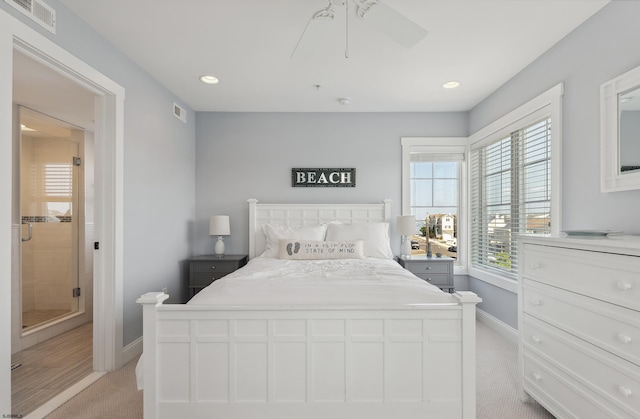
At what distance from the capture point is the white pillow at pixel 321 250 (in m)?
3.32

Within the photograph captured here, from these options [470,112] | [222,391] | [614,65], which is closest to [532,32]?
[614,65]

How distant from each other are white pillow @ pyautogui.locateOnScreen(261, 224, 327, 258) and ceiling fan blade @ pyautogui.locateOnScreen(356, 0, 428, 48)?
2.29 m

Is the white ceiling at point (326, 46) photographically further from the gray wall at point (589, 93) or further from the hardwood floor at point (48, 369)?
the hardwood floor at point (48, 369)

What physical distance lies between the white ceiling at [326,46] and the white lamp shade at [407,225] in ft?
4.51

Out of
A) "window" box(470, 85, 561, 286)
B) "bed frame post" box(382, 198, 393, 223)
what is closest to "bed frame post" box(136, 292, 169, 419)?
"window" box(470, 85, 561, 286)

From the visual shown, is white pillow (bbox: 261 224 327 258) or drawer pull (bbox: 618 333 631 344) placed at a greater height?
white pillow (bbox: 261 224 327 258)

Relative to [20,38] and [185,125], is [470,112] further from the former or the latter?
[20,38]

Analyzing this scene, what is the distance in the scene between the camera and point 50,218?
3.85 metres

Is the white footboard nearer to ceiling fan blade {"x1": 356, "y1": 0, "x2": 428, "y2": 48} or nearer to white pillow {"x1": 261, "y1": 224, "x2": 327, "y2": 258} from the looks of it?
ceiling fan blade {"x1": 356, "y1": 0, "x2": 428, "y2": 48}

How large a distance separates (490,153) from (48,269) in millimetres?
5329

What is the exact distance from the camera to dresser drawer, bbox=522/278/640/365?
4.68 ft

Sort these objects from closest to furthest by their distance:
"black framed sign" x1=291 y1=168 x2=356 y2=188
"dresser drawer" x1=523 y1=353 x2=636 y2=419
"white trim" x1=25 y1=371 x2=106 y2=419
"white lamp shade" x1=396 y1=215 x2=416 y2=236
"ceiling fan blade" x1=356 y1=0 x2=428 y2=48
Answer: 1. "dresser drawer" x1=523 y1=353 x2=636 y2=419
2. "ceiling fan blade" x1=356 y1=0 x2=428 y2=48
3. "white trim" x1=25 y1=371 x2=106 y2=419
4. "white lamp shade" x1=396 y1=215 x2=416 y2=236
5. "black framed sign" x1=291 y1=168 x2=356 y2=188

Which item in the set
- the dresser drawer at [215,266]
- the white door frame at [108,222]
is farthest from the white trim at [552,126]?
the white door frame at [108,222]

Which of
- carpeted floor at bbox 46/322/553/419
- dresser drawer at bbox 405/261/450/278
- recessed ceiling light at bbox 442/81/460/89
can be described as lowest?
carpeted floor at bbox 46/322/553/419
